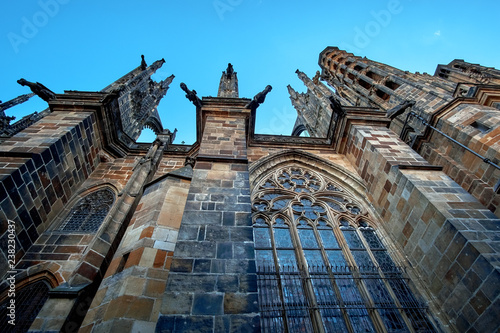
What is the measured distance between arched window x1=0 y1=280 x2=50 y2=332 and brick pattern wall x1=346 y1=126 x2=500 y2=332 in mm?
5943

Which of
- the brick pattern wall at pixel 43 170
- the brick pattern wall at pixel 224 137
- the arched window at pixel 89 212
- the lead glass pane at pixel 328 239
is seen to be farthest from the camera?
the brick pattern wall at pixel 224 137

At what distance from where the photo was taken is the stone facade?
125 inches

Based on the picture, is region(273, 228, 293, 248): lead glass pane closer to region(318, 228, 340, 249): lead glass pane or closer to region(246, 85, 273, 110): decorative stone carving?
region(318, 228, 340, 249): lead glass pane

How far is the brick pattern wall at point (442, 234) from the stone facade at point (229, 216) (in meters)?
0.02

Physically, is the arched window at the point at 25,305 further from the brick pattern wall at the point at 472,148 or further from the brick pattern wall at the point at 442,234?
the brick pattern wall at the point at 472,148

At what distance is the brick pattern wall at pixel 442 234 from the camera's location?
355cm

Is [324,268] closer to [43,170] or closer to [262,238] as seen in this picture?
[262,238]

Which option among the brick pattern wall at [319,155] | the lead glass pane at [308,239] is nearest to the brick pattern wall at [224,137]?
the brick pattern wall at [319,155]

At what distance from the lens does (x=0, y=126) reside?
1245 cm

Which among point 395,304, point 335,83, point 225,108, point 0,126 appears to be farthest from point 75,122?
point 335,83

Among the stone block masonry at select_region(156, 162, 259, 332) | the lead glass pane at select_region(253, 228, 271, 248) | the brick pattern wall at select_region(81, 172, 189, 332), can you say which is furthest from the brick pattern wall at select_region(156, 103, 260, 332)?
the lead glass pane at select_region(253, 228, 271, 248)

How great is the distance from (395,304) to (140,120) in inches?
516

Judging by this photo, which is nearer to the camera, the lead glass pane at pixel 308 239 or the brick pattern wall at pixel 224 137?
the lead glass pane at pixel 308 239

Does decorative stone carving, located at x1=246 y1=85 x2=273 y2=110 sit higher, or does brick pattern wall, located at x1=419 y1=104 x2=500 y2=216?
decorative stone carving, located at x1=246 y1=85 x2=273 y2=110
